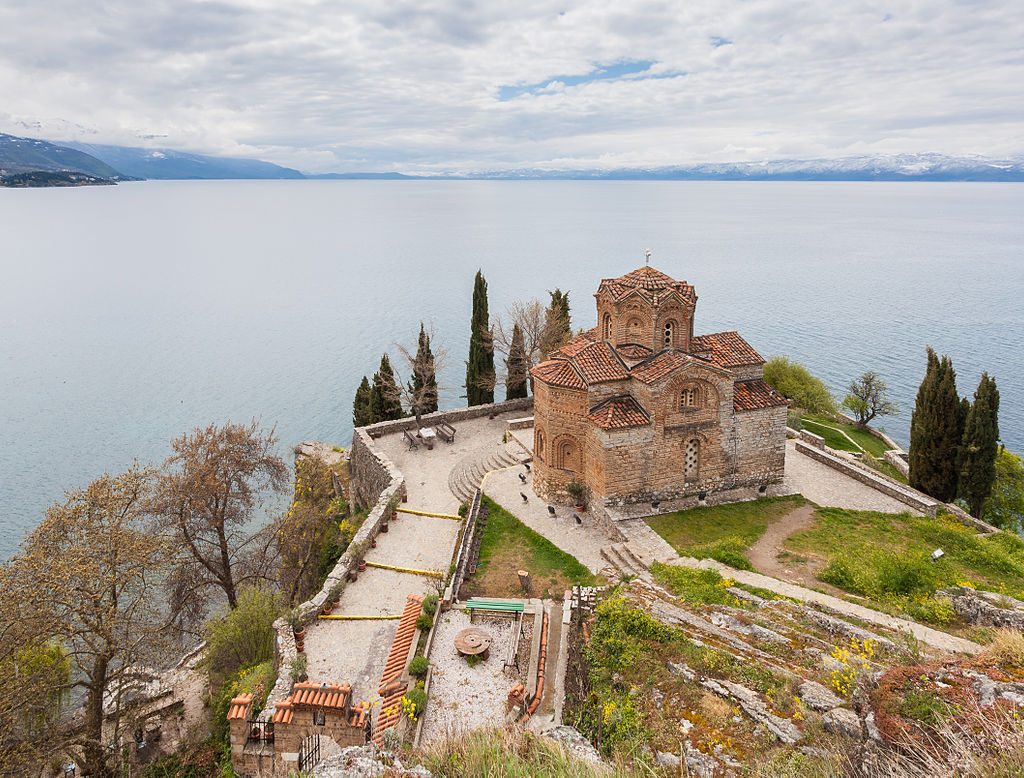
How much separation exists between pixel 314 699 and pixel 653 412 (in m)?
13.8

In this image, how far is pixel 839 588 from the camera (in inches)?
679

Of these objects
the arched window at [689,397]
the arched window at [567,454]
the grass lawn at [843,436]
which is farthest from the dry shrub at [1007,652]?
the grass lawn at [843,436]

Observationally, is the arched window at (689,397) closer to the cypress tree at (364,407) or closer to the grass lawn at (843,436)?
the grass lawn at (843,436)

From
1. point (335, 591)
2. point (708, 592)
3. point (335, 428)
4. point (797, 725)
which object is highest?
point (797, 725)

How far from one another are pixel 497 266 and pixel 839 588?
96.0 meters

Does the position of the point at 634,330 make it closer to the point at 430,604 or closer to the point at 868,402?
the point at 430,604

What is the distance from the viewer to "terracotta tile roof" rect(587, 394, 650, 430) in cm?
2106

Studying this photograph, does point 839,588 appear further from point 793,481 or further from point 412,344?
point 412,344

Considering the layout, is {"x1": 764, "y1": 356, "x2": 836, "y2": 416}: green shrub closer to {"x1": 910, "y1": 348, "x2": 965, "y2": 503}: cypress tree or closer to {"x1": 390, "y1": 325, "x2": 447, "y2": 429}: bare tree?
{"x1": 910, "y1": 348, "x2": 965, "y2": 503}: cypress tree

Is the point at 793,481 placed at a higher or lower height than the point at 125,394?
higher

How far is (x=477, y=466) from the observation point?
27000 mm

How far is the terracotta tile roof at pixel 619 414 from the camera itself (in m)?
21.1

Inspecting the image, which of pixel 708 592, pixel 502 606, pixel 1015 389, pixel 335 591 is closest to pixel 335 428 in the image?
pixel 335 591

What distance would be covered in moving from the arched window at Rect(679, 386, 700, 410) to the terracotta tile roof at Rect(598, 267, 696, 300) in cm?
338
